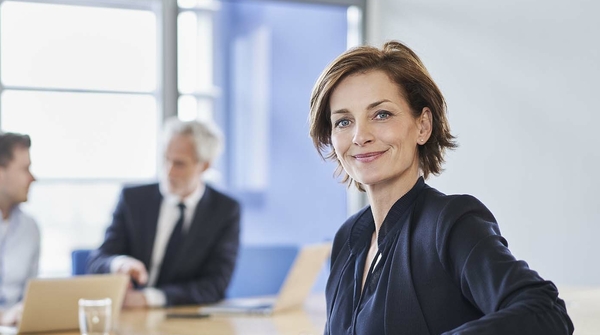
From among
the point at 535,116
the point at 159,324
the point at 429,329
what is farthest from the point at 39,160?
the point at 429,329

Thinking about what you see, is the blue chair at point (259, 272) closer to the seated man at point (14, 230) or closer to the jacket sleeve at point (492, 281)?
the seated man at point (14, 230)

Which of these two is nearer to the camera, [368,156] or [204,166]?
[368,156]

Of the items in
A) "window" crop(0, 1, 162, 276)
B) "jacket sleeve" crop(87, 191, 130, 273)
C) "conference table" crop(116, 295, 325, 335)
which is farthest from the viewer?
"window" crop(0, 1, 162, 276)

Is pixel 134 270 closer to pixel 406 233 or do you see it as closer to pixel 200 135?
pixel 200 135

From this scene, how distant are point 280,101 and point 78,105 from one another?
4.95 ft

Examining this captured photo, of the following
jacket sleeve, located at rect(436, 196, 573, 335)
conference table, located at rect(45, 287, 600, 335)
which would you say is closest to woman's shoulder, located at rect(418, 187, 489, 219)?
jacket sleeve, located at rect(436, 196, 573, 335)

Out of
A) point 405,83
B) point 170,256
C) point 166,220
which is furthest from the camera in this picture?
point 166,220

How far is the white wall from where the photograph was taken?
4.43m

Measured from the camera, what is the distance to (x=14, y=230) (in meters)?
3.22

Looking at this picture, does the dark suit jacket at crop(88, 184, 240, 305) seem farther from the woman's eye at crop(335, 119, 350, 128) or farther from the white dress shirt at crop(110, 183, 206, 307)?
the woman's eye at crop(335, 119, 350, 128)

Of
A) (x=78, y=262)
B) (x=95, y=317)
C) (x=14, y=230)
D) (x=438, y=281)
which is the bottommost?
(x=78, y=262)

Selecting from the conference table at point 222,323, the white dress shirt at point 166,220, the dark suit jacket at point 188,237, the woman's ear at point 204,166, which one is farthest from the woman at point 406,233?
the woman's ear at point 204,166

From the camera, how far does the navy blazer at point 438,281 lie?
1479 mm

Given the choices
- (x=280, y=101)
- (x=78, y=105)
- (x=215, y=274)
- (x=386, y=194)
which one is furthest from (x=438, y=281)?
(x=280, y=101)
